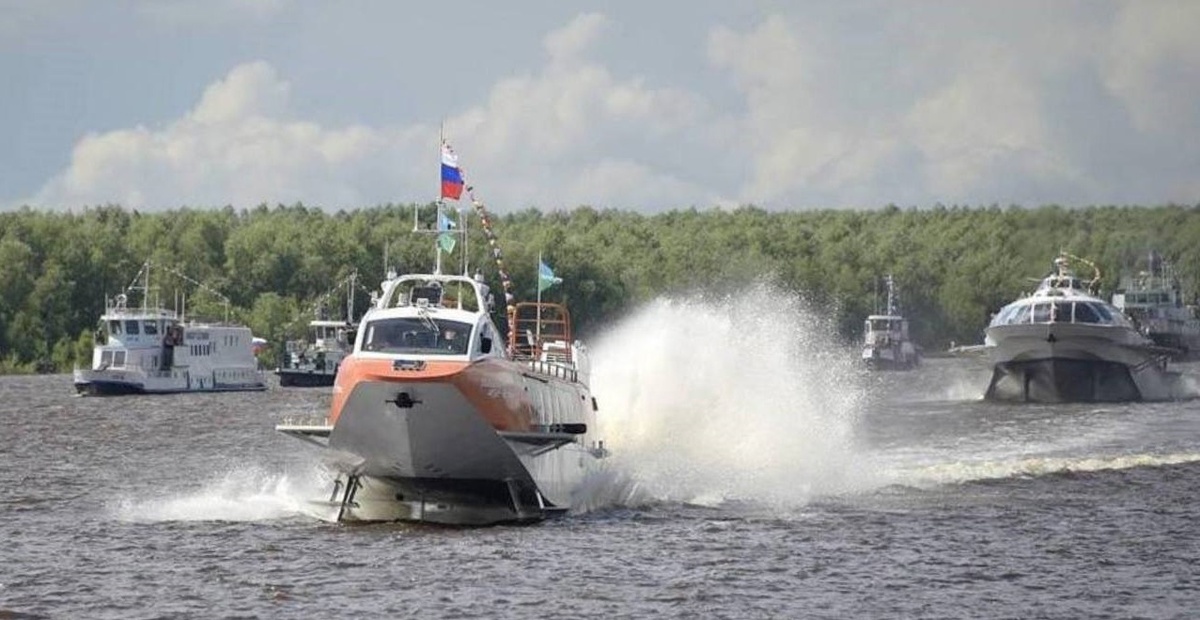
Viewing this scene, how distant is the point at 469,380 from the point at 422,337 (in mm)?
1463

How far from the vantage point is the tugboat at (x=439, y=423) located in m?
43.2

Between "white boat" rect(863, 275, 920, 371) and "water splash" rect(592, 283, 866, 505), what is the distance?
350 feet

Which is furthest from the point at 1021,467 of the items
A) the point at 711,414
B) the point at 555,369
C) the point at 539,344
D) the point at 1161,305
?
the point at 1161,305

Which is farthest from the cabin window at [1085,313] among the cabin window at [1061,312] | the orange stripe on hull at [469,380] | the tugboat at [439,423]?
the orange stripe on hull at [469,380]

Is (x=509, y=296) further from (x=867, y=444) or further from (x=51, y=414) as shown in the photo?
(x=51, y=414)

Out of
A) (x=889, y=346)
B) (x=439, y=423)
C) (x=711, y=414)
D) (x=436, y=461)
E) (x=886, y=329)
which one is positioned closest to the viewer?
(x=439, y=423)

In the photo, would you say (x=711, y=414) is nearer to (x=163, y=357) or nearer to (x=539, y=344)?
(x=539, y=344)

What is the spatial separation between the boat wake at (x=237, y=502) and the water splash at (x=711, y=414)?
8.87m

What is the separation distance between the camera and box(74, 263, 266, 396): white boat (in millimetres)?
141625

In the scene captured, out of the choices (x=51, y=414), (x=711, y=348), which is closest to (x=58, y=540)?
(x=711, y=348)

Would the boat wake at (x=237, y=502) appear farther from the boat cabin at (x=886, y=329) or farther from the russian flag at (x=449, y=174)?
the boat cabin at (x=886, y=329)

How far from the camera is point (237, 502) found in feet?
173

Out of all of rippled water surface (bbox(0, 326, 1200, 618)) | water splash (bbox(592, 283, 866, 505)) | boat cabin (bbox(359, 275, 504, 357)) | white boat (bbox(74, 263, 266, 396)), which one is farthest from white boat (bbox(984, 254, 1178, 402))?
boat cabin (bbox(359, 275, 504, 357))

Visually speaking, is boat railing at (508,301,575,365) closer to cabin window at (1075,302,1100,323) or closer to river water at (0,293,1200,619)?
river water at (0,293,1200,619)
